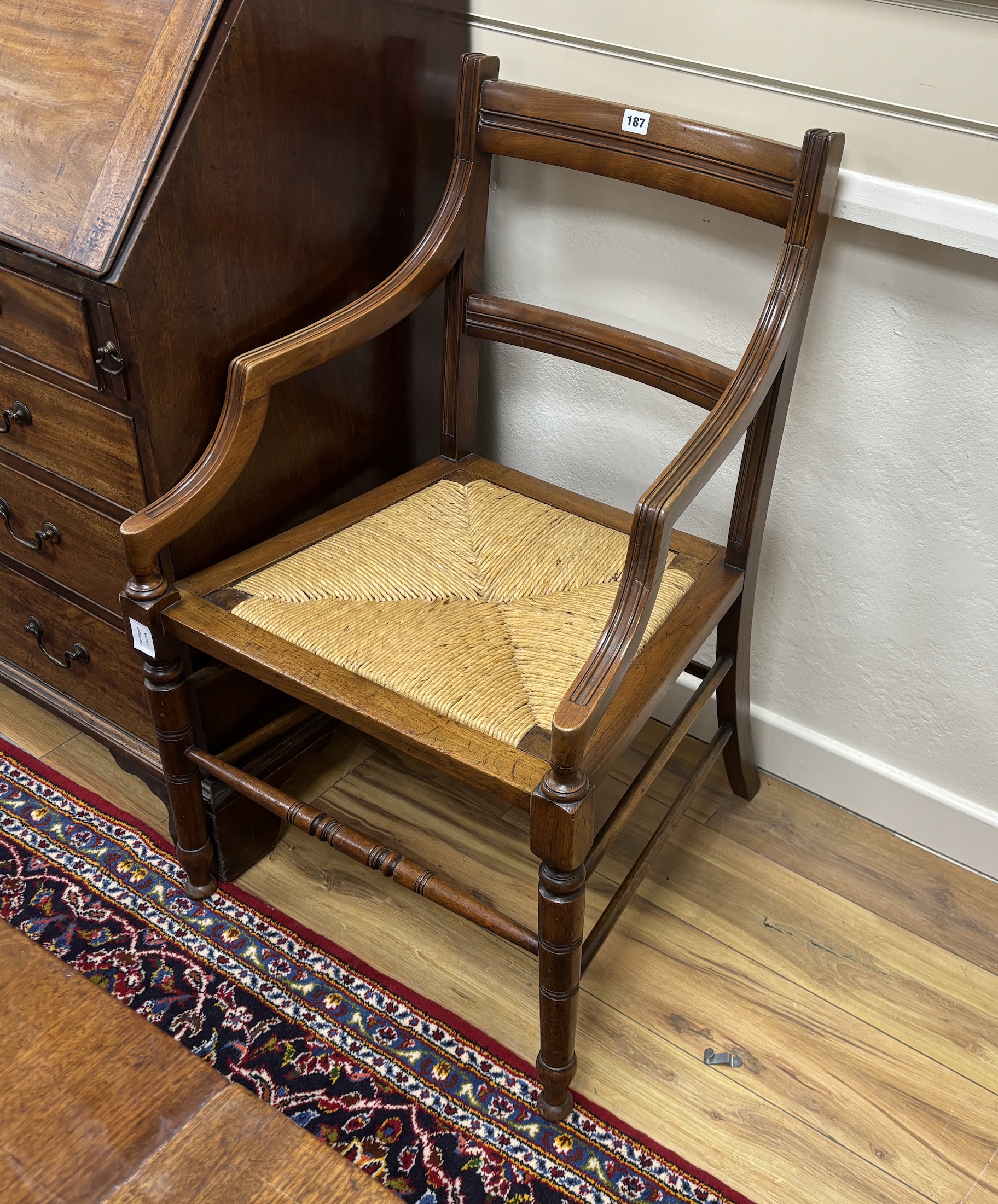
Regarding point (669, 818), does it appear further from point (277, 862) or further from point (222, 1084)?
point (222, 1084)

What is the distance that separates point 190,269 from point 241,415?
0.56 feet

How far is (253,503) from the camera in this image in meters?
1.42

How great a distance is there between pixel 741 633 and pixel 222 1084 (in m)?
0.93

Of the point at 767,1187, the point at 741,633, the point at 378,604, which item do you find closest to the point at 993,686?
the point at 741,633

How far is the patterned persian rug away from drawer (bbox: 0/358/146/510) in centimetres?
57

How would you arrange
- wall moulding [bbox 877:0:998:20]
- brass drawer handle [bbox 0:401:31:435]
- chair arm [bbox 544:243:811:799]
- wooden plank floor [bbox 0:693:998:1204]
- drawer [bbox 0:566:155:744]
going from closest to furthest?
1. chair arm [bbox 544:243:811:799]
2. wall moulding [bbox 877:0:998:20]
3. wooden plank floor [bbox 0:693:998:1204]
4. brass drawer handle [bbox 0:401:31:435]
5. drawer [bbox 0:566:155:744]

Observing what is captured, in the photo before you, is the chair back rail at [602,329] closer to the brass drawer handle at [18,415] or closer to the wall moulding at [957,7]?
the wall moulding at [957,7]

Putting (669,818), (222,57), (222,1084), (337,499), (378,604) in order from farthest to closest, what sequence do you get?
(337,499) < (669,818) < (378,604) < (222,57) < (222,1084)

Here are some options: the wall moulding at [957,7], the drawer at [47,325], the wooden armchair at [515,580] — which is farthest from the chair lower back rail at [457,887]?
the wall moulding at [957,7]

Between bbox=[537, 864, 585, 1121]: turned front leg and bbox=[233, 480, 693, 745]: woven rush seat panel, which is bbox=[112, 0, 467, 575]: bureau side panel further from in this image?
bbox=[537, 864, 585, 1121]: turned front leg

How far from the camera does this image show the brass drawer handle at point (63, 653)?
5.15 feet

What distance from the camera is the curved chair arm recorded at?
1237 millimetres

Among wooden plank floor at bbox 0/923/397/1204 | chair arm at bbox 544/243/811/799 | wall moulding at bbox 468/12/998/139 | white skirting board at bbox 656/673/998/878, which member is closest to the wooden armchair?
chair arm at bbox 544/243/811/799

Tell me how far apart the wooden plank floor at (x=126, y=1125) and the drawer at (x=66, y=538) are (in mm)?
697
